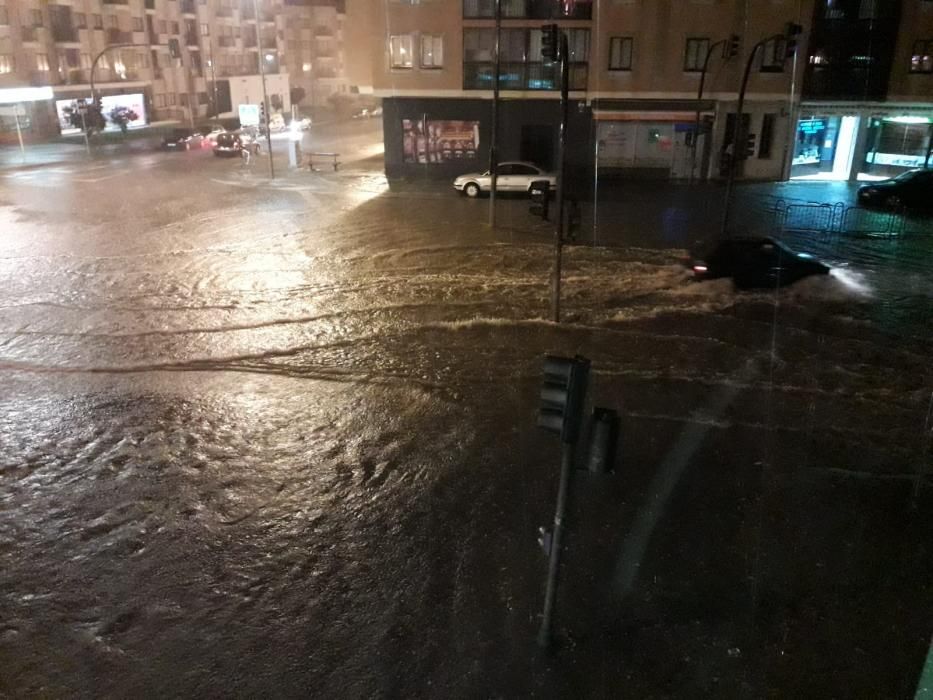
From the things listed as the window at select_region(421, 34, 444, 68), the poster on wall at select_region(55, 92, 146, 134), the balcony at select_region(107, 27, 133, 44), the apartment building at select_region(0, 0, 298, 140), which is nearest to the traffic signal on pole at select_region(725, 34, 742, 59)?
the window at select_region(421, 34, 444, 68)

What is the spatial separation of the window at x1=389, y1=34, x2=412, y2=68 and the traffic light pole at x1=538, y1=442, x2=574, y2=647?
27.0m

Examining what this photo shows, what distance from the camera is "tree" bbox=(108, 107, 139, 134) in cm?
4994

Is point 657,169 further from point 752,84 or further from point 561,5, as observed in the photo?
point 561,5

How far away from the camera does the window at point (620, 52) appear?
2845 cm

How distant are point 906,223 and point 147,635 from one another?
890 inches

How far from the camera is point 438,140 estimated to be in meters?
29.8

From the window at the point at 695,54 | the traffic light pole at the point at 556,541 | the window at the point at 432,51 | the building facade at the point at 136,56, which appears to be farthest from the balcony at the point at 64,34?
the traffic light pole at the point at 556,541

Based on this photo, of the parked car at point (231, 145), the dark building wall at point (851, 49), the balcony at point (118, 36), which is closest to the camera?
the dark building wall at point (851, 49)

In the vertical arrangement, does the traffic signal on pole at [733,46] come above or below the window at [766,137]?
above

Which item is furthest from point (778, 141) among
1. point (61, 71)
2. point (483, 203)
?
point (61, 71)

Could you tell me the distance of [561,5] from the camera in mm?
28031

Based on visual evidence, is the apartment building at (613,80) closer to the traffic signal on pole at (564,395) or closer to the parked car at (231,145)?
the parked car at (231,145)

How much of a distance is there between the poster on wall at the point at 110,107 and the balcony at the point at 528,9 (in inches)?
1112

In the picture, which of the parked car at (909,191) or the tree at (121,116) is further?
the tree at (121,116)
